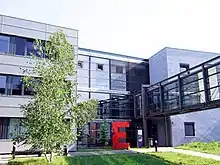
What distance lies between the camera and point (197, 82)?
1994cm

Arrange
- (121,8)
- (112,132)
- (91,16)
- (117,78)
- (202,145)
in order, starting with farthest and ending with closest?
(117,78), (112,132), (202,145), (91,16), (121,8)

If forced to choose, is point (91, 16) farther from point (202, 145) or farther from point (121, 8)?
point (202, 145)

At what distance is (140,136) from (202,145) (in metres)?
5.69

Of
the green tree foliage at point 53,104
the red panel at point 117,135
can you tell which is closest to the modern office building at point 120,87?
the red panel at point 117,135

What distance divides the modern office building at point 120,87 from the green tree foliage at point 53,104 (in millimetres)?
6017

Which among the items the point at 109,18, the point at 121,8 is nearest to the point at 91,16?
the point at 109,18

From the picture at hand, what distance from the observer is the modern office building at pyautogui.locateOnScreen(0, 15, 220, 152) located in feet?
66.0

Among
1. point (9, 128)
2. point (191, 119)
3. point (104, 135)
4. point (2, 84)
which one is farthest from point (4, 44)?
point (191, 119)

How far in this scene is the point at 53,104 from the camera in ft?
44.6

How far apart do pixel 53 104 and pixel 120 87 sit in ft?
50.8

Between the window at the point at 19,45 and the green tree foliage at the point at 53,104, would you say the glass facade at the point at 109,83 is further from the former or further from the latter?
the green tree foliage at the point at 53,104

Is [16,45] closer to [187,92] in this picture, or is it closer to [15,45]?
[15,45]

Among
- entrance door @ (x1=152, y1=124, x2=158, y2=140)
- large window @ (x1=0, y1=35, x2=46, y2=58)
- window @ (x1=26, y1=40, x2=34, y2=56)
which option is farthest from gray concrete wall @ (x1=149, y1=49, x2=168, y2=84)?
window @ (x1=26, y1=40, x2=34, y2=56)

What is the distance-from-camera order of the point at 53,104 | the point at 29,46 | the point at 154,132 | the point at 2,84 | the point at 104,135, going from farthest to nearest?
the point at 154,132 < the point at 104,135 < the point at 29,46 < the point at 2,84 < the point at 53,104
